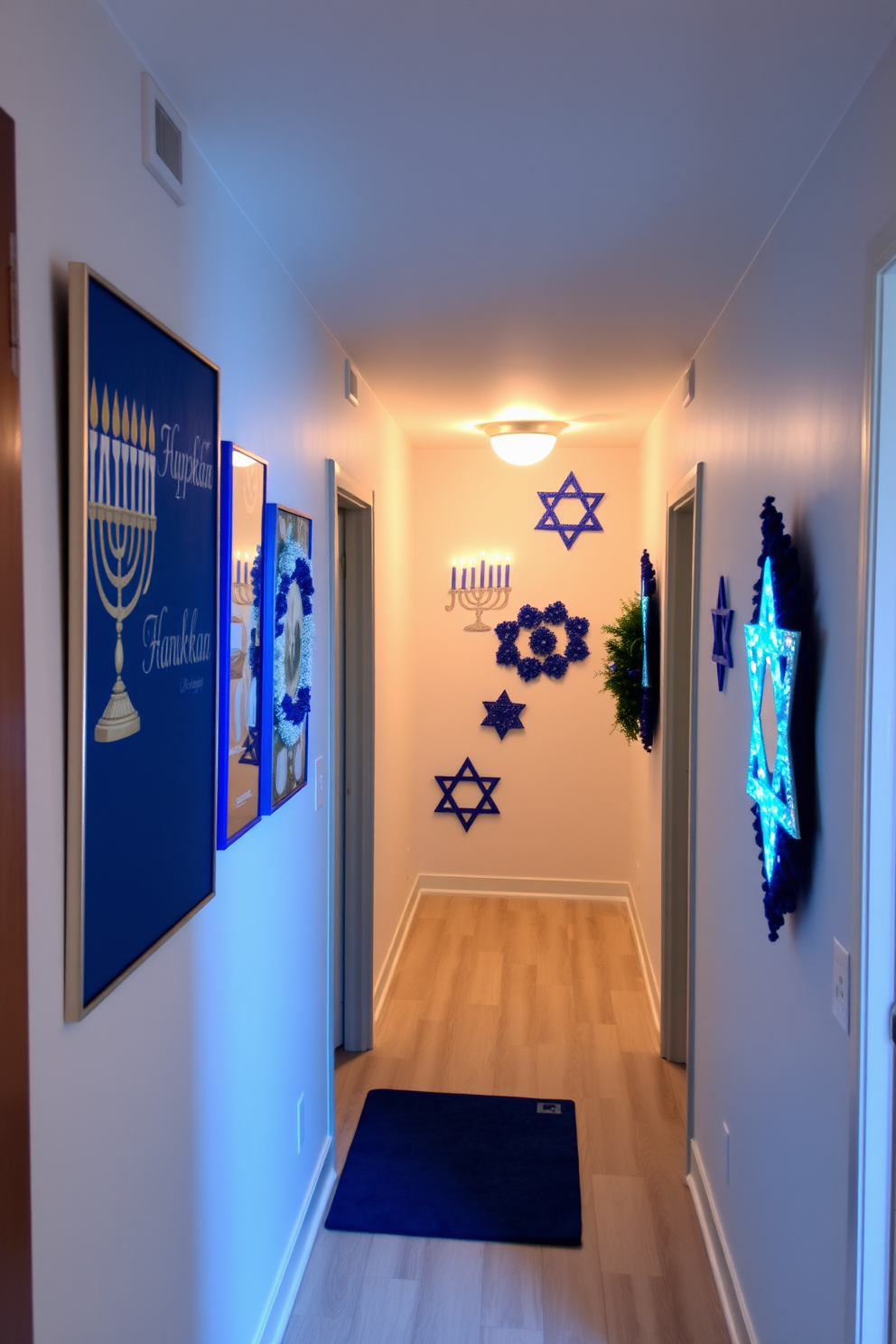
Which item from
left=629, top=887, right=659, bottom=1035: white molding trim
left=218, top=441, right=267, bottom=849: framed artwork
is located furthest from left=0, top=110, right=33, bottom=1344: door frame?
left=629, top=887, right=659, bottom=1035: white molding trim

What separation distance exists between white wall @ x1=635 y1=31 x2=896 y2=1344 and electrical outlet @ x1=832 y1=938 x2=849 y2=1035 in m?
0.04

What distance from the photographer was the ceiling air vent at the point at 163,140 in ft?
5.30

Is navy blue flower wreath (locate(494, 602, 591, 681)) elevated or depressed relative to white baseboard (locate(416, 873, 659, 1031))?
elevated

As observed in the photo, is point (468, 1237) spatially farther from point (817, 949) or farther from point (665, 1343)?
point (817, 949)

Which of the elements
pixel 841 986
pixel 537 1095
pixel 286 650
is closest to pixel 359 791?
pixel 537 1095

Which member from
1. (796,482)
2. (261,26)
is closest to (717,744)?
(796,482)

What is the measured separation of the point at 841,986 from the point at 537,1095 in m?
2.38

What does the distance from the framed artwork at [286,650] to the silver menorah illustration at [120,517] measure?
0.79 meters

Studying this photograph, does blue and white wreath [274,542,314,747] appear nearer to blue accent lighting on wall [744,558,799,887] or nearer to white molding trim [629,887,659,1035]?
blue accent lighting on wall [744,558,799,887]

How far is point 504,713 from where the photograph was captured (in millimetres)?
5992

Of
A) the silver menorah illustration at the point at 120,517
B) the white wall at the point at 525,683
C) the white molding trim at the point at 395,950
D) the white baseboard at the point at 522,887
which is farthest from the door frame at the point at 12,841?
the white baseboard at the point at 522,887

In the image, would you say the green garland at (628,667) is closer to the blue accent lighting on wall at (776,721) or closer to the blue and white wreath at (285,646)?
the blue and white wreath at (285,646)

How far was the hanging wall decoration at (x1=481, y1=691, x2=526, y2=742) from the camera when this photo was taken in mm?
5996

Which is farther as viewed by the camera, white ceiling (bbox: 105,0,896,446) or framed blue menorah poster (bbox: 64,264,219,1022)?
white ceiling (bbox: 105,0,896,446)
